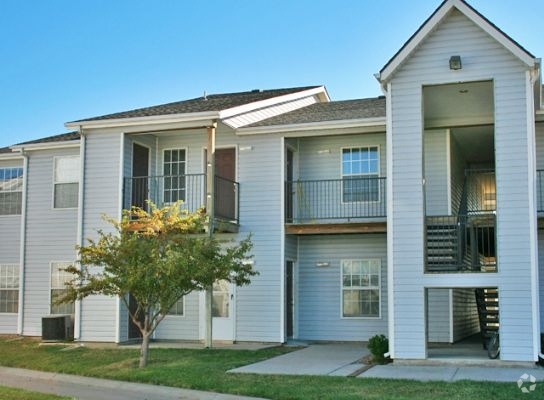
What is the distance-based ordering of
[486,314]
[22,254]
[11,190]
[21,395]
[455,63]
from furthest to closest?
1. [11,190]
2. [22,254]
3. [486,314]
4. [455,63]
5. [21,395]

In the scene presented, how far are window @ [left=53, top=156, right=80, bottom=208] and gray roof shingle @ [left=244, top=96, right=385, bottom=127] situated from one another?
5635mm

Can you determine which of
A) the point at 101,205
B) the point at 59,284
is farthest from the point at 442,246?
the point at 59,284

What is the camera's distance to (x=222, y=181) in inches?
786

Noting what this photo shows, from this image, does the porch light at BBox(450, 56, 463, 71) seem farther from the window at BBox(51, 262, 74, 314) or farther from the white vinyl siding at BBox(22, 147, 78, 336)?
the window at BBox(51, 262, 74, 314)

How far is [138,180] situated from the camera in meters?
20.8

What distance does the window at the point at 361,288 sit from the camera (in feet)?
65.6

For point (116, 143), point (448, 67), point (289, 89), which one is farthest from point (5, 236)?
point (448, 67)

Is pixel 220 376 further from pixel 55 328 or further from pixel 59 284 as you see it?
pixel 59 284

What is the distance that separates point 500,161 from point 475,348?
16.2 ft

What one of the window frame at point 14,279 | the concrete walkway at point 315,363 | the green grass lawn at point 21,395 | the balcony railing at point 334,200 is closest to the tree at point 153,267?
the concrete walkway at point 315,363

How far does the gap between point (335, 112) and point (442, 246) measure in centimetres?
653

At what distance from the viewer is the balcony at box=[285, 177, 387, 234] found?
19688mm

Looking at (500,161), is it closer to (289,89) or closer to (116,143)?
(116,143)

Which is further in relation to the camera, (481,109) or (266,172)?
(266,172)
